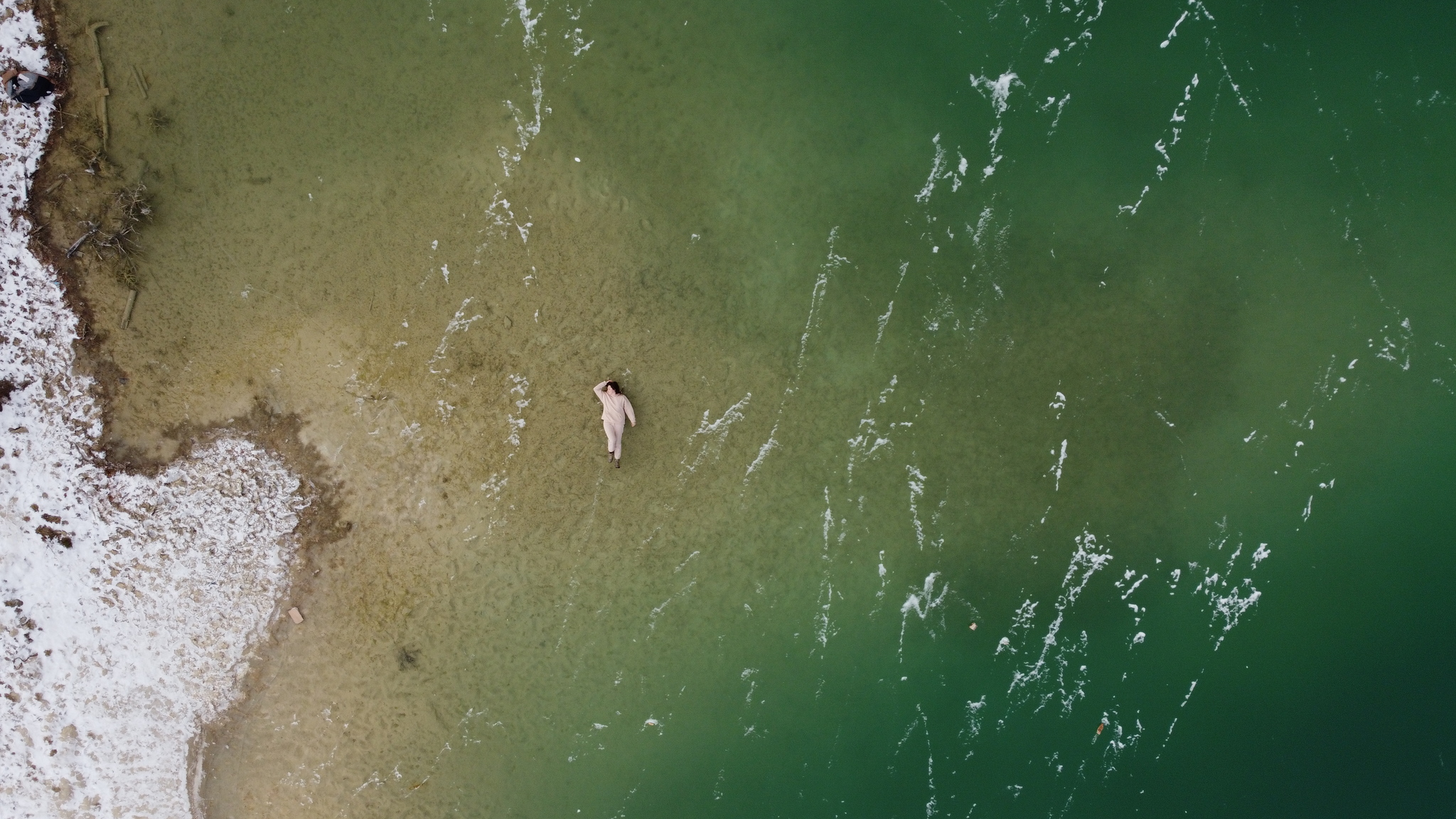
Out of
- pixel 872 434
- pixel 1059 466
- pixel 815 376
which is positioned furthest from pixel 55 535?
pixel 1059 466

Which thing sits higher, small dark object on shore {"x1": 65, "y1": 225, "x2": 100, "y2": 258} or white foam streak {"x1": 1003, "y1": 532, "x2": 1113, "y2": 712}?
small dark object on shore {"x1": 65, "y1": 225, "x2": 100, "y2": 258}

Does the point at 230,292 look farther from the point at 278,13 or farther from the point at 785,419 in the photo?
the point at 785,419

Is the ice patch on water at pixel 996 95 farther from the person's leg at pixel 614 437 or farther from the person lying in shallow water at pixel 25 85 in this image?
the person lying in shallow water at pixel 25 85

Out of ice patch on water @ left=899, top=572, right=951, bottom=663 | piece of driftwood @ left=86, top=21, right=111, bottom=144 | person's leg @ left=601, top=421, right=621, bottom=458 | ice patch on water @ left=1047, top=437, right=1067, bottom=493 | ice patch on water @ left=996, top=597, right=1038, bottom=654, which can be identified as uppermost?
piece of driftwood @ left=86, top=21, right=111, bottom=144

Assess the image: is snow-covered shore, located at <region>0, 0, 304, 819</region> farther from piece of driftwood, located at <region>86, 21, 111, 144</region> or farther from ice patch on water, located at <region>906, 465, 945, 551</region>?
ice patch on water, located at <region>906, 465, 945, 551</region>

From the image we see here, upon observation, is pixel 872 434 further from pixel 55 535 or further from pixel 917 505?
pixel 55 535

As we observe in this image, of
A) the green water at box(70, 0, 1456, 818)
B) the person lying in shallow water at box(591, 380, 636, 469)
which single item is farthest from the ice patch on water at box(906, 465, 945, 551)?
the person lying in shallow water at box(591, 380, 636, 469)
